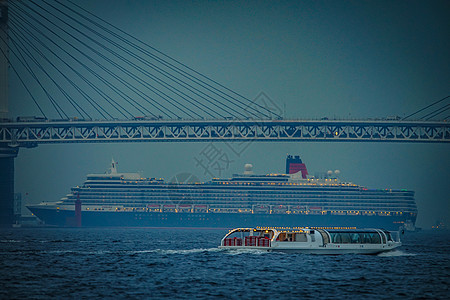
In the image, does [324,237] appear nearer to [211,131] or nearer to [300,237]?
[300,237]

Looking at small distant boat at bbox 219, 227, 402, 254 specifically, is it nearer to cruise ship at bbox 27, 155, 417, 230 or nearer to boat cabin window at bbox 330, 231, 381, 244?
boat cabin window at bbox 330, 231, 381, 244

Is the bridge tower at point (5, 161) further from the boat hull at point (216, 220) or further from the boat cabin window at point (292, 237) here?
the boat cabin window at point (292, 237)

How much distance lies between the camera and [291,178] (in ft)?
471

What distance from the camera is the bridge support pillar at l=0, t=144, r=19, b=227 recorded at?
365 feet

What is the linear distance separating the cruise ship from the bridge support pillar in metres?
25.7

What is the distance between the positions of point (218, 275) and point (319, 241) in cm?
1258

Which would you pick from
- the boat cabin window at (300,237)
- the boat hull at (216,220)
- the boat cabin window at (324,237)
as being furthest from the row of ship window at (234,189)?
the boat cabin window at (300,237)

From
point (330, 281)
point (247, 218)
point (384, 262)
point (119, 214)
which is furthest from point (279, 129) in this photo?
point (330, 281)

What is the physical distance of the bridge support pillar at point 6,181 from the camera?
365ft

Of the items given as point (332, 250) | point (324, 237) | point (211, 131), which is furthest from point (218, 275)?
point (211, 131)

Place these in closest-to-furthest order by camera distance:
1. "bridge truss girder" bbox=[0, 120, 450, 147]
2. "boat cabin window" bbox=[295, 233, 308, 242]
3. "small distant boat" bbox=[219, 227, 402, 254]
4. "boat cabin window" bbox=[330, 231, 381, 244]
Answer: "small distant boat" bbox=[219, 227, 402, 254], "boat cabin window" bbox=[295, 233, 308, 242], "boat cabin window" bbox=[330, 231, 381, 244], "bridge truss girder" bbox=[0, 120, 450, 147]

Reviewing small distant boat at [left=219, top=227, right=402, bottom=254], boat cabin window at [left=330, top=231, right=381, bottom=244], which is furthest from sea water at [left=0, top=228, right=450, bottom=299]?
boat cabin window at [left=330, top=231, right=381, bottom=244]

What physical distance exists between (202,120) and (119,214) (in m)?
32.0

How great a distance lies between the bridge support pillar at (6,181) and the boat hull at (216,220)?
25.7 meters
